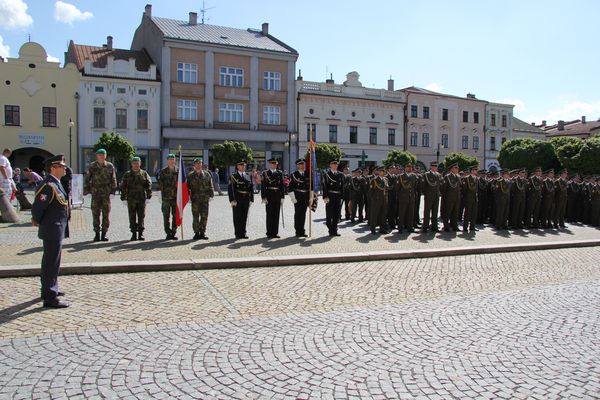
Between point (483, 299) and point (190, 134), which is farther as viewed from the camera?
point (190, 134)

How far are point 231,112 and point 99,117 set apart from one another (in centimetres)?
1140

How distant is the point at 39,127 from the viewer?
40.4m

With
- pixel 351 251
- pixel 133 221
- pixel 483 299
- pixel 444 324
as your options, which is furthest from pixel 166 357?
pixel 133 221

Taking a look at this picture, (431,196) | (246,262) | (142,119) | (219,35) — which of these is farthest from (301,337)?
(219,35)

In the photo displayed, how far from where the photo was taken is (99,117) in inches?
1661

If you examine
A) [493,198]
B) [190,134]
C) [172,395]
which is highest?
[190,134]

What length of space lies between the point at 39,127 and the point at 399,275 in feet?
129

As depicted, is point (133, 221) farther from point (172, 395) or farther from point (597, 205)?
point (597, 205)

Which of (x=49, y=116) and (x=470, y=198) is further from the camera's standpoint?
(x=49, y=116)

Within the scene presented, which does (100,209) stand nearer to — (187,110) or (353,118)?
(187,110)

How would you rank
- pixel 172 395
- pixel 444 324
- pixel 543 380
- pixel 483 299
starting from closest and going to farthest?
pixel 172 395
pixel 543 380
pixel 444 324
pixel 483 299

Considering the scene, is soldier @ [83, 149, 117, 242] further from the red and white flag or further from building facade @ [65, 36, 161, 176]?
building facade @ [65, 36, 161, 176]

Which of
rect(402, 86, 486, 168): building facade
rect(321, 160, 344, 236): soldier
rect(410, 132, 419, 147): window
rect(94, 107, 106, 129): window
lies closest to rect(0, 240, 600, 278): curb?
rect(321, 160, 344, 236): soldier

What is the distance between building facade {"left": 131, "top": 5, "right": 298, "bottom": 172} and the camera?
146 feet
